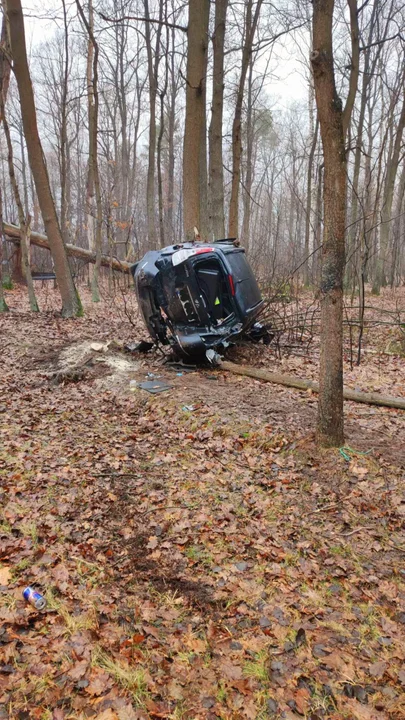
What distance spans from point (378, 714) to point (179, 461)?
3017 millimetres

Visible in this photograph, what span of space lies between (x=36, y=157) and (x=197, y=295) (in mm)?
7098

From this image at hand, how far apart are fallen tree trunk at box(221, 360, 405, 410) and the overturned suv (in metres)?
0.49

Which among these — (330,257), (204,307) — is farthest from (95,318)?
(330,257)

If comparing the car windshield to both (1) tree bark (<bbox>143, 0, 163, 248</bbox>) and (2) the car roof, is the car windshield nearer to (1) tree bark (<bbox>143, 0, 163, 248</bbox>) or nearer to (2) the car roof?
(2) the car roof

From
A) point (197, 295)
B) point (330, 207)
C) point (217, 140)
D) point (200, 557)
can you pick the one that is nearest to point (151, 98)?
point (217, 140)

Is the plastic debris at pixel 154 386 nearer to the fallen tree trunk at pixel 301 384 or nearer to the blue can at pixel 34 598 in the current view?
the fallen tree trunk at pixel 301 384

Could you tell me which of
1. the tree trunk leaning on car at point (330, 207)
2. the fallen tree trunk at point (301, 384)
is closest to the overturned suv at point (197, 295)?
the fallen tree trunk at point (301, 384)

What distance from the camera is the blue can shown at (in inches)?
125

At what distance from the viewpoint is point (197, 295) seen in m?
7.32

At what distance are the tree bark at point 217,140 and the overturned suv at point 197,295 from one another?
402cm

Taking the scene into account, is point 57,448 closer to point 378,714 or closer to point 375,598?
point 375,598

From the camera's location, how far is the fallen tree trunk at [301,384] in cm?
602

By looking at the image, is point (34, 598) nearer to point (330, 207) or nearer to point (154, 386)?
point (154, 386)

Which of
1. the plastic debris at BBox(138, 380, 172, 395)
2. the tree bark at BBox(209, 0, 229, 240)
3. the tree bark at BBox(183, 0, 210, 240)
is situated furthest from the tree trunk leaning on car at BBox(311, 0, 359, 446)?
the tree bark at BBox(209, 0, 229, 240)
